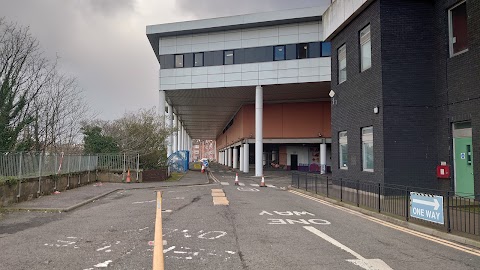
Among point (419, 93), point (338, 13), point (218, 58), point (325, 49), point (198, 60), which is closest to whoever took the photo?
point (419, 93)

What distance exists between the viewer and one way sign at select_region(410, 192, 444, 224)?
29.8ft

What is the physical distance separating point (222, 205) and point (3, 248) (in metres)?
7.76

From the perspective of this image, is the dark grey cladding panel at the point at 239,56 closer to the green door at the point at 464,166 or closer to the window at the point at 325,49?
the window at the point at 325,49

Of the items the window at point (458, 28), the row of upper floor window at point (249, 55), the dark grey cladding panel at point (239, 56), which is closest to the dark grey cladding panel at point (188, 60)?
the row of upper floor window at point (249, 55)

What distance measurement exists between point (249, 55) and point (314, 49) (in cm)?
618

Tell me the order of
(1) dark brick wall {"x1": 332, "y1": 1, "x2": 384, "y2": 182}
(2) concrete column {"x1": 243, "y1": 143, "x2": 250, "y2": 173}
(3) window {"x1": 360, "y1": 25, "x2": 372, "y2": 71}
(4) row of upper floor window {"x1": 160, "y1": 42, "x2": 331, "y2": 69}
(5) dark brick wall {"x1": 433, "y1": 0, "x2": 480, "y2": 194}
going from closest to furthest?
1. (5) dark brick wall {"x1": 433, "y1": 0, "x2": 480, "y2": 194}
2. (1) dark brick wall {"x1": 332, "y1": 1, "x2": 384, "y2": 182}
3. (3) window {"x1": 360, "y1": 25, "x2": 372, "y2": 71}
4. (4) row of upper floor window {"x1": 160, "y1": 42, "x2": 331, "y2": 69}
5. (2) concrete column {"x1": 243, "y1": 143, "x2": 250, "y2": 173}

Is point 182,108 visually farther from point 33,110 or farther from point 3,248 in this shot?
point 3,248

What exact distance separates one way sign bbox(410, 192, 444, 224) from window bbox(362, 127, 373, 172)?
6.89 m

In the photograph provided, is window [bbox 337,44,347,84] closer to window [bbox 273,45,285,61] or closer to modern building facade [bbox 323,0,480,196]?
modern building facade [bbox 323,0,480,196]

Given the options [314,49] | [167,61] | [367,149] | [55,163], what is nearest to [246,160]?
[167,61]

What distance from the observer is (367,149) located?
17.3 meters

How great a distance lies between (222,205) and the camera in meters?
14.0

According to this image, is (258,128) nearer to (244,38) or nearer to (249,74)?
(249,74)

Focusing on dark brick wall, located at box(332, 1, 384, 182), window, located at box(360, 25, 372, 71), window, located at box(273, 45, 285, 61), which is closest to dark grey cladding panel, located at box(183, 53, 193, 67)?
window, located at box(273, 45, 285, 61)
